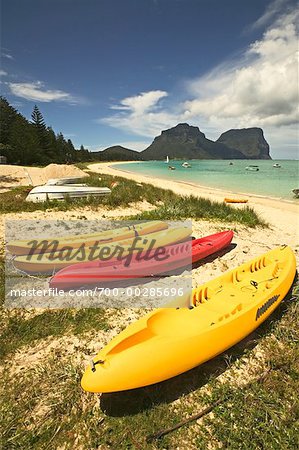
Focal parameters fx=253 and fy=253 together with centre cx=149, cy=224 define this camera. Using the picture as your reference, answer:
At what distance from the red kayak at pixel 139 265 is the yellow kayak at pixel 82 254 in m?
0.25

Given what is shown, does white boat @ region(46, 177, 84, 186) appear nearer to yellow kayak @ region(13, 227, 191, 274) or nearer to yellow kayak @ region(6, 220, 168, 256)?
yellow kayak @ region(6, 220, 168, 256)

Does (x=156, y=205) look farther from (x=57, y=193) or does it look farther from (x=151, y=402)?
(x=151, y=402)

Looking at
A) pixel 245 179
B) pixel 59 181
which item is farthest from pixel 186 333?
pixel 245 179

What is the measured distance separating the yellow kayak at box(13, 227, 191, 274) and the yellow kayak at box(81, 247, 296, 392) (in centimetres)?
231

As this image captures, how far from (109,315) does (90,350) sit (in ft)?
3.03

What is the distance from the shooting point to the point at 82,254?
676cm

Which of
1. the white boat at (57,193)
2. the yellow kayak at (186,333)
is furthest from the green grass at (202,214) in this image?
the yellow kayak at (186,333)

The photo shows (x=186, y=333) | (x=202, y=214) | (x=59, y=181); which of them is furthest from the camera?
(x=59, y=181)

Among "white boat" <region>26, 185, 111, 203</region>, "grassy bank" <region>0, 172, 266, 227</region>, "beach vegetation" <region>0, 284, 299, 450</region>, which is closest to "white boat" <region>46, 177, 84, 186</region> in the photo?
"grassy bank" <region>0, 172, 266, 227</region>

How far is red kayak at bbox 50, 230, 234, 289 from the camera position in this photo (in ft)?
18.1

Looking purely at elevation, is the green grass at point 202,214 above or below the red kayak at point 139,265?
above

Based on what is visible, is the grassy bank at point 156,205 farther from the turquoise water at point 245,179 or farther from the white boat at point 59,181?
the turquoise water at point 245,179

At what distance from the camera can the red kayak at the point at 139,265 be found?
552 centimetres

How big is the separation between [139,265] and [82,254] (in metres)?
1.65
